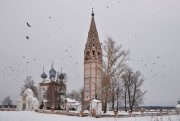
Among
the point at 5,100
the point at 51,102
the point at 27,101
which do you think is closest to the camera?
the point at 27,101

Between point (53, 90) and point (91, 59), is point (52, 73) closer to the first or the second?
point (91, 59)

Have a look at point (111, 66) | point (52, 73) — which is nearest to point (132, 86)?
point (111, 66)

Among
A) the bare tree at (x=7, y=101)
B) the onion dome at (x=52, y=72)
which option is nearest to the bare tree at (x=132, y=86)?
the onion dome at (x=52, y=72)

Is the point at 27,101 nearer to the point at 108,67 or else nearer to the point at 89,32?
the point at 89,32

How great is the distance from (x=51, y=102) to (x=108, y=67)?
1103 inches

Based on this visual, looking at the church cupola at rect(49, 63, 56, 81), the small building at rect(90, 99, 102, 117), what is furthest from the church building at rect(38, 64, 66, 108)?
the small building at rect(90, 99, 102, 117)

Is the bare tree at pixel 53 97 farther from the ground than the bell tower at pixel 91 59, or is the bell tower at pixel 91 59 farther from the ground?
the bell tower at pixel 91 59

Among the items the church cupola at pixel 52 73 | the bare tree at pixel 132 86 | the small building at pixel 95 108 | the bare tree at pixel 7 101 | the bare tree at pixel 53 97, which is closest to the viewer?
the small building at pixel 95 108

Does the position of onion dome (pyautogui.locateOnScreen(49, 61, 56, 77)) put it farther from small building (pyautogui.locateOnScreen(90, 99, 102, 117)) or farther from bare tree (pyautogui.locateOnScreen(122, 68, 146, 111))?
small building (pyautogui.locateOnScreen(90, 99, 102, 117))

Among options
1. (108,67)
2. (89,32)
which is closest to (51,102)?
(89,32)

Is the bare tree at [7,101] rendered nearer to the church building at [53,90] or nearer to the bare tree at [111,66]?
the church building at [53,90]

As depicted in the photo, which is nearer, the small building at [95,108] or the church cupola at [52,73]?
the small building at [95,108]

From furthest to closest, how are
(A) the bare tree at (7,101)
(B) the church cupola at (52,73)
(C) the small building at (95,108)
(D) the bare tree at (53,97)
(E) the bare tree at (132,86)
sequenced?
(A) the bare tree at (7,101)
(B) the church cupola at (52,73)
(D) the bare tree at (53,97)
(E) the bare tree at (132,86)
(C) the small building at (95,108)

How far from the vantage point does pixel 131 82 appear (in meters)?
47.1
